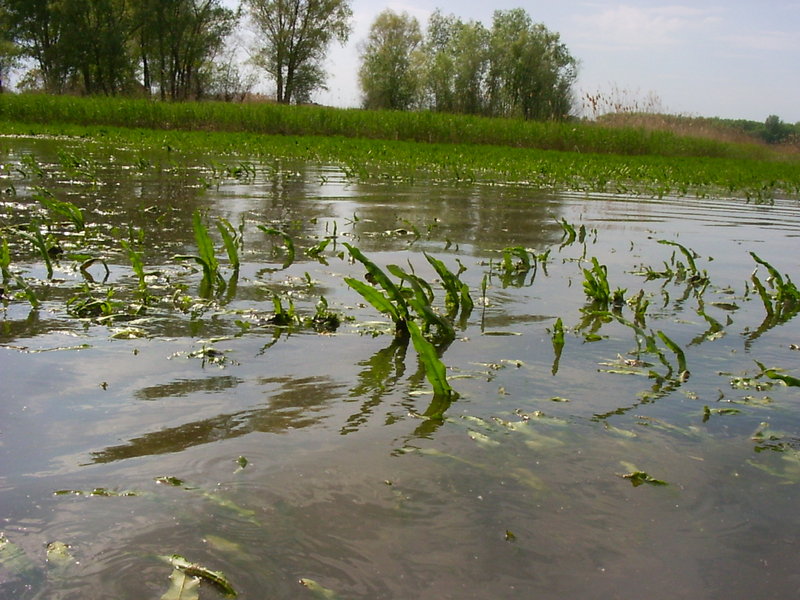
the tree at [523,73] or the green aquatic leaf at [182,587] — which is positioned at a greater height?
the tree at [523,73]

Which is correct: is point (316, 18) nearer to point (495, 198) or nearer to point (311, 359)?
point (495, 198)

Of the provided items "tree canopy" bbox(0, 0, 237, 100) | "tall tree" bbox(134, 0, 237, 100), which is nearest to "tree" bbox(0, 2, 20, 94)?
"tree canopy" bbox(0, 0, 237, 100)

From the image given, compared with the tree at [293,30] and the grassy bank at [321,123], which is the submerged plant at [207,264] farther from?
the tree at [293,30]

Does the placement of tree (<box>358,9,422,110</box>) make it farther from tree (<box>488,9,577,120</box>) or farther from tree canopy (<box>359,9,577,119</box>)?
tree (<box>488,9,577,120</box>)

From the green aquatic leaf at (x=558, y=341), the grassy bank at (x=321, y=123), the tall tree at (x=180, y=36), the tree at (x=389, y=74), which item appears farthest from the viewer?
the tree at (x=389, y=74)

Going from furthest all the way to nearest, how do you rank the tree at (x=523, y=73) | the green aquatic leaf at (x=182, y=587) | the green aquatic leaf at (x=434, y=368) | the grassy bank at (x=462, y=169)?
Result: the tree at (x=523, y=73) < the grassy bank at (x=462, y=169) < the green aquatic leaf at (x=434, y=368) < the green aquatic leaf at (x=182, y=587)

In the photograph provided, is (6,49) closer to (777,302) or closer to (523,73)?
(523,73)

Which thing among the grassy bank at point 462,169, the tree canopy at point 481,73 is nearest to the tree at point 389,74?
the tree canopy at point 481,73

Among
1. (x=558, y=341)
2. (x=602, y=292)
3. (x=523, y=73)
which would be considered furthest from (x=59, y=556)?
(x=523, y=73)

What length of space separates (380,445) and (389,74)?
271 feet

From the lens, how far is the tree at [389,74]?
80812 mm

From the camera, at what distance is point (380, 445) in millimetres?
1975

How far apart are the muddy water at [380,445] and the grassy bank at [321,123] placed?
77.9ft

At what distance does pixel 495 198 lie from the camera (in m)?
9.61
